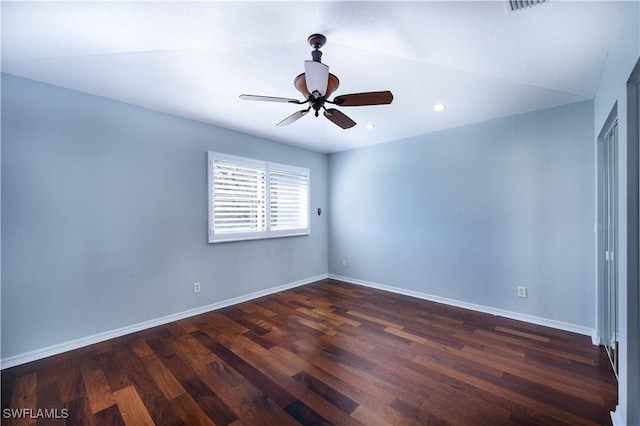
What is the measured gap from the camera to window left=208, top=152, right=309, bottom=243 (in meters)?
3.59

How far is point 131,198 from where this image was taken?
288 cm

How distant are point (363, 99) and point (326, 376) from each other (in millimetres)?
2188

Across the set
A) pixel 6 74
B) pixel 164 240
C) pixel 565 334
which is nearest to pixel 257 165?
pixel 164 240

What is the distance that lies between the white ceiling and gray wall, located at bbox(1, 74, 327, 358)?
Result: 0.34 metres

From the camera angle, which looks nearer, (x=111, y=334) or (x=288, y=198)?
(x=111, y=334)

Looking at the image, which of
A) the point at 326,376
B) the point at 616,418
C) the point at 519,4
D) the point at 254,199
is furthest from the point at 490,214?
the point at 254,199

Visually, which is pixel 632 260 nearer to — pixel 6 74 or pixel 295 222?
pixel 295 222

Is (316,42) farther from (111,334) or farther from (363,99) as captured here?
(111,334)

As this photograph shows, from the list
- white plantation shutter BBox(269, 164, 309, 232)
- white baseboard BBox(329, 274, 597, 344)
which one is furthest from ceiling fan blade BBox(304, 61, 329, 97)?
white baseboard BBox(329, 274, 597, 344)

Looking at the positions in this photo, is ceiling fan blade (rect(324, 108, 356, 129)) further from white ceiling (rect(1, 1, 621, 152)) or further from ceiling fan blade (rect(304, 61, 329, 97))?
white ceiling (rect(1, 1, 621, 152))

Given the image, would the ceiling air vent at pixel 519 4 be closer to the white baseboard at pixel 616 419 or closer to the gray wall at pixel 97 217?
the white baseboard at pixel 616 419

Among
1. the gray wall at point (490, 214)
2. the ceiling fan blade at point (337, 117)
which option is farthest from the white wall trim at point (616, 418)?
the ceiling fan blade at point (337, 117)

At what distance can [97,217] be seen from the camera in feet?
8.73

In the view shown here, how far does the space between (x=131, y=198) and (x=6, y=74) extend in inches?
53.5
